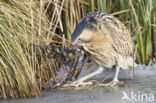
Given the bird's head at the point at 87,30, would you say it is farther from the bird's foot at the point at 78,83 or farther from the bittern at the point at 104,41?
the bird's foot at the point at 78,83

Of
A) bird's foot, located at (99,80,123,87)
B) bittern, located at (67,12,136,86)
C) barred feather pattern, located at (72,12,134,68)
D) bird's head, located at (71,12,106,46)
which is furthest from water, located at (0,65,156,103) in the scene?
bird's head, located at (71,12,106,46)

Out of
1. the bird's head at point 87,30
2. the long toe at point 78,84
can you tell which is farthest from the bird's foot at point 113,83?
the bird's head at point 87,30

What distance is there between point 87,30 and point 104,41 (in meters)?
0.37

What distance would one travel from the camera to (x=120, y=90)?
4.64 meters

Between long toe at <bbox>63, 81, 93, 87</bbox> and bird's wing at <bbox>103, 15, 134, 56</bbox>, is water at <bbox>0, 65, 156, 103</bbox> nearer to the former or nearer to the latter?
long toe at <bbox>63, 81, 93, 87</bbox>

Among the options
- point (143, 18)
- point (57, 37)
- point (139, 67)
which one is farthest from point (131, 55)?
point (57, 37)

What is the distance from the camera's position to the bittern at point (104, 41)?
4.70 metres

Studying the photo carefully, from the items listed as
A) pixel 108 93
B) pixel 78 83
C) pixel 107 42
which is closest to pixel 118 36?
pixel 107 42

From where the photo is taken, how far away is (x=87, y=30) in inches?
185

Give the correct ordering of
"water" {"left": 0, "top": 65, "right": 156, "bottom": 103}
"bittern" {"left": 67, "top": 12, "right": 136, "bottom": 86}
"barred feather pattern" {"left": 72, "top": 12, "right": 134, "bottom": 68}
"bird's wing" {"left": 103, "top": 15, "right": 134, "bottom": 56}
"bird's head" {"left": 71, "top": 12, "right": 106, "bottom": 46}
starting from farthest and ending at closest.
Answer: "bird's wing" {"left": 103, "top": 15, "right": 134, "bottom": 56}, "barred feather pattern" {"left": 72, "top": 12, "right": 134, "bottom": 68}, "bittern" {"left": 67, "top": 12, "right": 136, "bottom": 86}, "bird's head" {"left": 71, "top": 12, "right": 106, "bottom": 46}, "water" {"left": 0, "top": 65, "right": 156, "bottom": 103}

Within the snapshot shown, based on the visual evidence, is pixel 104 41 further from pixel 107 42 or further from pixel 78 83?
pixel 78 83

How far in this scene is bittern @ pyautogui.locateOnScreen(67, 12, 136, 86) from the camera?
15.4 feet

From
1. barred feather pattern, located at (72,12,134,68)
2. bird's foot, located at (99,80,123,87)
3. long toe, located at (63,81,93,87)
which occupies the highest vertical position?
barred feather pattern, located at (72,12,134,68)

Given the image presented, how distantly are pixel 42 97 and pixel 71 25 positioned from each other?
179 centimetres
